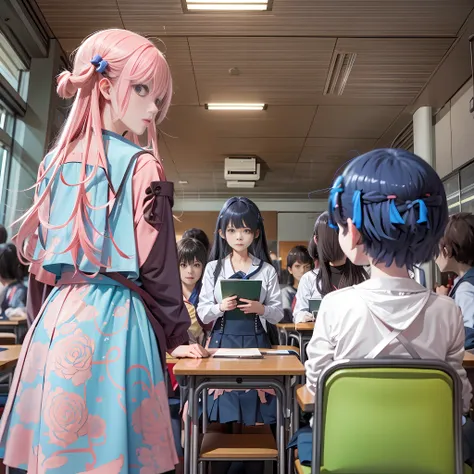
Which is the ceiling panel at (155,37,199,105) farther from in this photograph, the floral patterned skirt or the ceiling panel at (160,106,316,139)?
the floral patterned skirt

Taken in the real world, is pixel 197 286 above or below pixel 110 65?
below

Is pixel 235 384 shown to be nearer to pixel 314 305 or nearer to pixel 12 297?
pixel 314 305

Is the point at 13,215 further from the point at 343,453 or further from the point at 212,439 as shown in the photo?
the point at 343,453

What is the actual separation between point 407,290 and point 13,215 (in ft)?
12.0

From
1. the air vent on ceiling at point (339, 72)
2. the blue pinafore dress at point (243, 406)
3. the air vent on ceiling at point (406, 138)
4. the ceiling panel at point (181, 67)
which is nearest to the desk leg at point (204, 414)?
the blue pinafore dress at point (243, 406)

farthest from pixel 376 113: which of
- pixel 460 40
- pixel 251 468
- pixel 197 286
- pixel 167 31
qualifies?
pixel 251 468

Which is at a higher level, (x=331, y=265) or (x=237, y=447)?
(x=331, y=265)

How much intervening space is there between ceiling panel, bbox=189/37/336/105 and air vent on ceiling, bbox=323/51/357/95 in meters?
0.06

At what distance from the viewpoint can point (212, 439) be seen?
2.08 meters

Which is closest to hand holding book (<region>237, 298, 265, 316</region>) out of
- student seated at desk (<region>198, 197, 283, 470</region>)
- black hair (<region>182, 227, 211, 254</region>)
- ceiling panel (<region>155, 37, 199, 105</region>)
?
student seated at desk (<region>198, 197, 283, 470</region>)

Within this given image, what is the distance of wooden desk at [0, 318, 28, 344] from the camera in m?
3.48

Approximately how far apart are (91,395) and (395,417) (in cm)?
72

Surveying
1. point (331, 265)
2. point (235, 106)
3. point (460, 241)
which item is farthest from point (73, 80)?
point (235, 106)

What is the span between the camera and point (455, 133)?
5434 mm
